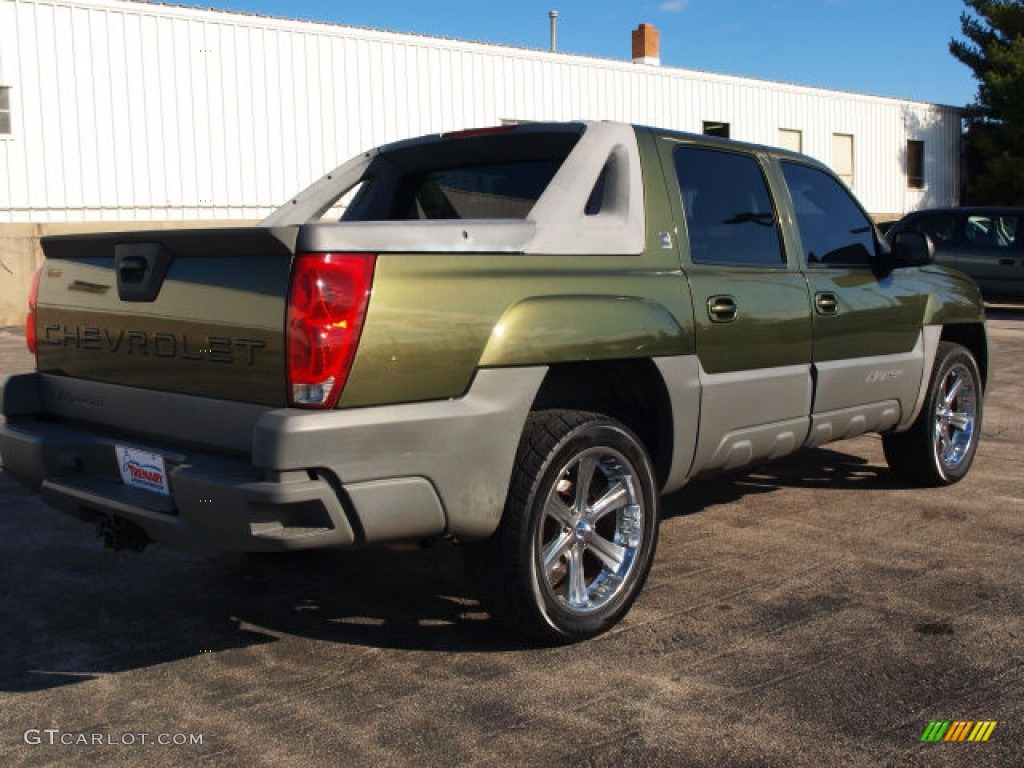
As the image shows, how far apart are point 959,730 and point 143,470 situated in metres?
2.58

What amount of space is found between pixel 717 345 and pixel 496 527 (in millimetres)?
1292

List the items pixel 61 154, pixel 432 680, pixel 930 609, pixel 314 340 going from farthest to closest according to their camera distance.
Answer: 1. pixel 61 154
2. pixel 930 609
3. pixel 432 680
4. pixel 314 340

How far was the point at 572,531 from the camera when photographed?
3.79 metres

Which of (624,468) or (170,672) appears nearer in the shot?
(170,672)

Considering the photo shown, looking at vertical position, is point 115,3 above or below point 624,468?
above

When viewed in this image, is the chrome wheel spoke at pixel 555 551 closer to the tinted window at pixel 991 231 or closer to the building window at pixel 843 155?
the tinted window at pixel 991 231

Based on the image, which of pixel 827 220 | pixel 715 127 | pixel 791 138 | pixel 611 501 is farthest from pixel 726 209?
pixel 791 138

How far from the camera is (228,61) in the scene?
16.5 meters

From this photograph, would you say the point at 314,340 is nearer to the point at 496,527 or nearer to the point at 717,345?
the point at 496,527

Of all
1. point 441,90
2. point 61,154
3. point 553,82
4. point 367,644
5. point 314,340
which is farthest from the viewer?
point 553,82

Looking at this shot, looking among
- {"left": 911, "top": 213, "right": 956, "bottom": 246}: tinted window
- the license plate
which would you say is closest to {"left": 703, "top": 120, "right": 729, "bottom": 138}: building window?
{"left": 911, "top": 213, "right": 956, "bottom": 246}: tinted window

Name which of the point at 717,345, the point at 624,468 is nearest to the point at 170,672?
the point at 624,468

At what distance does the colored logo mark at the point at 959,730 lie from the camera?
118 inches

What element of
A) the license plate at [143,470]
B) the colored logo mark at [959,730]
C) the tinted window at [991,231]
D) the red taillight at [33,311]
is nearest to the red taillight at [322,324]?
the license plate at [143,470]
